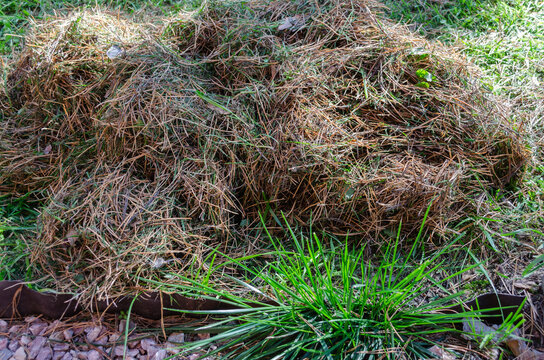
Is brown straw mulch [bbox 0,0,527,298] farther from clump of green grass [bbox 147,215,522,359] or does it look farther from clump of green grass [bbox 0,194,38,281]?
clump of green grass [bbox 147,215,522,359]

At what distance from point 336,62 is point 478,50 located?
1.14 meters

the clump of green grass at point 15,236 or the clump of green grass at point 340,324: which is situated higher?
the clump of green grass at point 340,324

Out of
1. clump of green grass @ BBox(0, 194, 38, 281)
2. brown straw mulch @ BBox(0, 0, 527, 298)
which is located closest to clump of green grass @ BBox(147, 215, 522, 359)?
brown straw mulch @ BBox(0, 0, 527, 298)

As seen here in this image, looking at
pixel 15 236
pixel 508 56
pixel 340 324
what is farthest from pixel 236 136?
pixel 508 56

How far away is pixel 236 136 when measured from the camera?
6.24 ft

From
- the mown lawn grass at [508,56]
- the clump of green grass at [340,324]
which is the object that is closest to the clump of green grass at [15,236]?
the clump of green grass at [340,324]

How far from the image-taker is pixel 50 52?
227 cm

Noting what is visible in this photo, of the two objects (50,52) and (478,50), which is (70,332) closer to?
(50,52)

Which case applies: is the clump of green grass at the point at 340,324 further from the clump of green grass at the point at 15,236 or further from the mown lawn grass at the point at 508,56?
the clump of green grass at the point at 15,236

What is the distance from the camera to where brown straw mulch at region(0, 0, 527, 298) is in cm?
180

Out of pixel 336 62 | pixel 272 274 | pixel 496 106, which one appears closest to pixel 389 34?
pixel 336 62

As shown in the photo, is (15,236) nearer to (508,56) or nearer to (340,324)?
(340,324)

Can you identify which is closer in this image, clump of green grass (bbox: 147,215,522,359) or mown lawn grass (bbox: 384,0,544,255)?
clump of green grass (bbox: 147,215,522,359)

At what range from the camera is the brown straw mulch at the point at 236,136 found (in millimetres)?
1802
